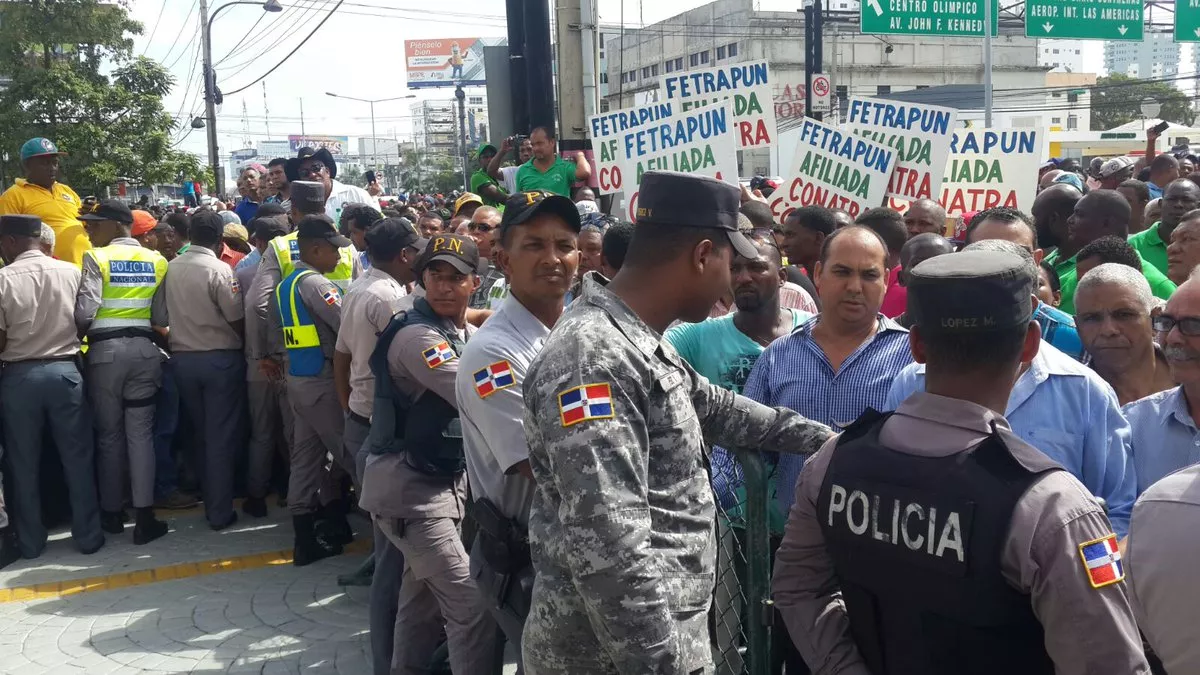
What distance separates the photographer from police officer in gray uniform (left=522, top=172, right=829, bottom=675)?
220cm

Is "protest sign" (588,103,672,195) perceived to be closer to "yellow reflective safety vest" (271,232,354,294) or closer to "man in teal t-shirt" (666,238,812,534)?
"yellow reflective safety vest" (271,232,354,294)

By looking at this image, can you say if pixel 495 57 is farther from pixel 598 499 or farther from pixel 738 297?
pixel 598 499

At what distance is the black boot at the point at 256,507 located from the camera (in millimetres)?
7633

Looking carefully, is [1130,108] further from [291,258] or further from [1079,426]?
[1079,426]

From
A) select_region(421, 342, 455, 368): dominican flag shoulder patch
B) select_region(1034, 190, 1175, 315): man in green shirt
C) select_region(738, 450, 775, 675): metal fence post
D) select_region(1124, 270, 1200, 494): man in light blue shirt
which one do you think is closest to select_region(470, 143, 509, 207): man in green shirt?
select_region(1034, 190, 1175, 315): man in green shirt

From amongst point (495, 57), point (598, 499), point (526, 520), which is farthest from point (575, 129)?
point (598, 499)

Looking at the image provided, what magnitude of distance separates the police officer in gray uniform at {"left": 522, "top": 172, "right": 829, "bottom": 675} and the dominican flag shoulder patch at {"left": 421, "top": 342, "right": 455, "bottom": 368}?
1.65 m

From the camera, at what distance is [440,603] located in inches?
165

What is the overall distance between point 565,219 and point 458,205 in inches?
209

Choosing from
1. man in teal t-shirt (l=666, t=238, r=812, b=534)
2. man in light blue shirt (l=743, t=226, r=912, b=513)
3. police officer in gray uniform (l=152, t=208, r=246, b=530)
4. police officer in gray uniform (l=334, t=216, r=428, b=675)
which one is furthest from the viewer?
police officer in gray uniform (l=152, t=208, r=246, b=530)

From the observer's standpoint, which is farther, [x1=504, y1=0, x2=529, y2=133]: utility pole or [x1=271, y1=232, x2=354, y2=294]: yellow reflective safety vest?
[x1=504, y1=0, x2=529, y2=133]: utility pole

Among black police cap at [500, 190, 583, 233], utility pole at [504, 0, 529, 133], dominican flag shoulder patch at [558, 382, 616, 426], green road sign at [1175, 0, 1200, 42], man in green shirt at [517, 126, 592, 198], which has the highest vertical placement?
green road sign at [1175, 0, 1200, 42]

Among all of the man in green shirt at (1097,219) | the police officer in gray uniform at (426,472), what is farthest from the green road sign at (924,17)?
the police officer in gray uniform at (426,472)

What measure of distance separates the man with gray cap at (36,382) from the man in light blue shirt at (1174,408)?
245 inches
